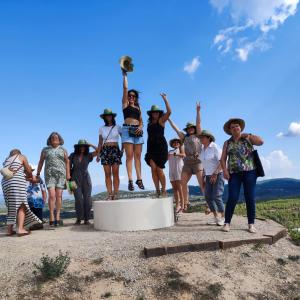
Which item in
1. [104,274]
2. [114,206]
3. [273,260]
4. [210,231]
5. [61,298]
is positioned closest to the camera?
[61,298]

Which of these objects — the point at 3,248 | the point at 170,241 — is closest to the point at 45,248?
the point at 3,248

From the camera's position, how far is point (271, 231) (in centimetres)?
817

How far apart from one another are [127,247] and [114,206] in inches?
76.9

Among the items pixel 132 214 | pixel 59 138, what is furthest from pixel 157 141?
pixel 59 138

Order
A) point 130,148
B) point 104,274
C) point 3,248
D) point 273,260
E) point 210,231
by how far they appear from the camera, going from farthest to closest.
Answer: point 130,148
point 210,231
point 3,248
point 273,260
point 104,274

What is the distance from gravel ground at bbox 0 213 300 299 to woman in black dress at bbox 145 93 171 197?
2151 millimetres

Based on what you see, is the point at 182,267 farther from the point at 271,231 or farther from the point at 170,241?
the point at 271,231

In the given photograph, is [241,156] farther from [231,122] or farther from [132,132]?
[132,132]

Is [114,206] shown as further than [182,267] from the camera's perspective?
Yes

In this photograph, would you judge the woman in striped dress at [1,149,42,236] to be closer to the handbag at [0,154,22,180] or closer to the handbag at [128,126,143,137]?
the handbag at [0,154,22,180]

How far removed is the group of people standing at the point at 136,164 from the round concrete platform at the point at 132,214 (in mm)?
720

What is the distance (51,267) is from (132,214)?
3.03 meters

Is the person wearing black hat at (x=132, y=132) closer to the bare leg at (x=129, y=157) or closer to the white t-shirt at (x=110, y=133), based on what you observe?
the bare leg at (x=129, y=157)

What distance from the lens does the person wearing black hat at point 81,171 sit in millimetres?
10016
